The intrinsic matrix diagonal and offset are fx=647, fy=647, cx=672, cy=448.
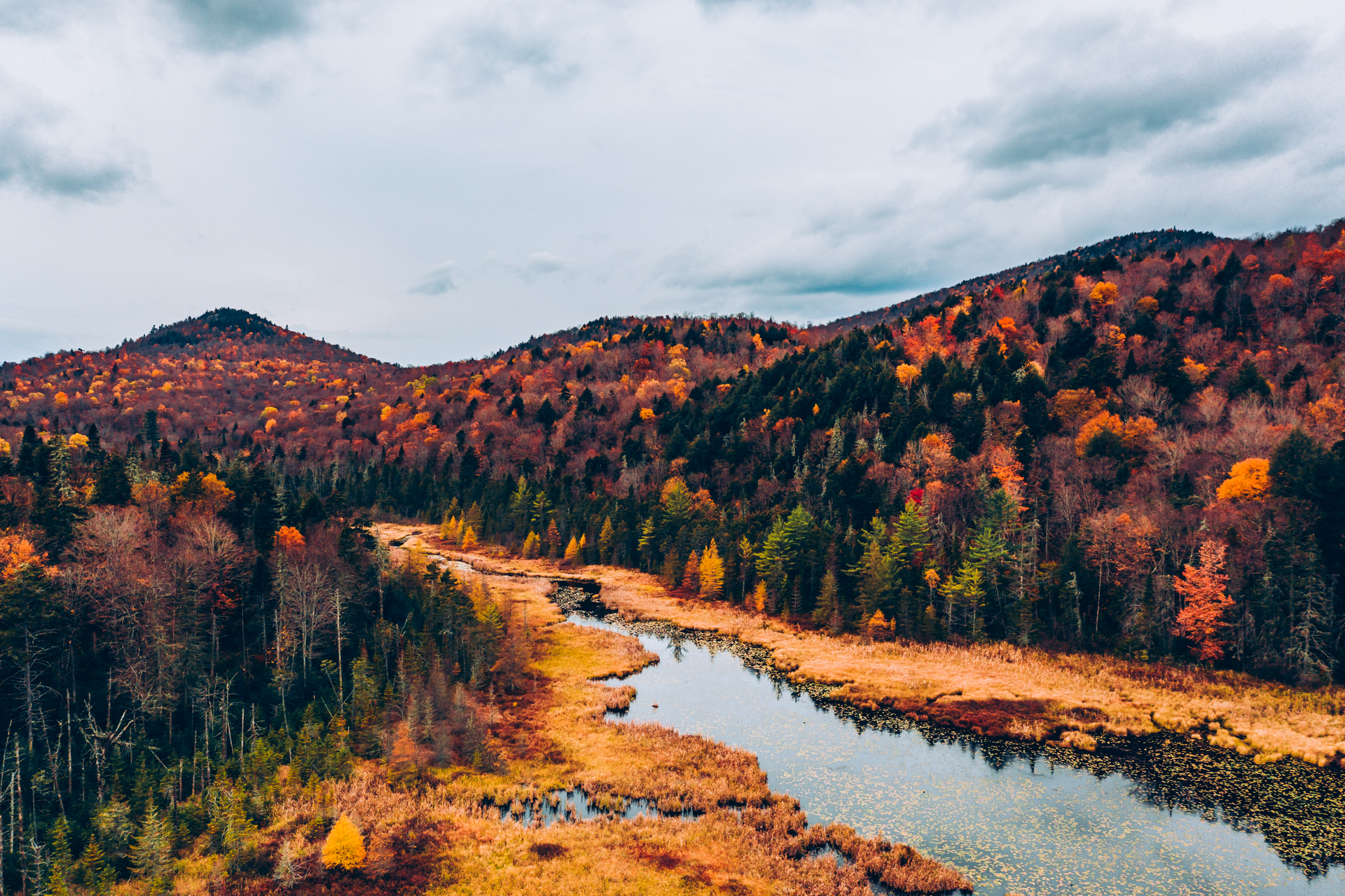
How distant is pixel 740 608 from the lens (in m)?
95.8

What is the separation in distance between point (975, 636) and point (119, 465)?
89.3 m

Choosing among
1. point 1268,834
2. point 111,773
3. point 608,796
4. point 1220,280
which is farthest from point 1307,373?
point 111,773

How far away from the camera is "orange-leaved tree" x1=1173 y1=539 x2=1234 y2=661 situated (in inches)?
2486

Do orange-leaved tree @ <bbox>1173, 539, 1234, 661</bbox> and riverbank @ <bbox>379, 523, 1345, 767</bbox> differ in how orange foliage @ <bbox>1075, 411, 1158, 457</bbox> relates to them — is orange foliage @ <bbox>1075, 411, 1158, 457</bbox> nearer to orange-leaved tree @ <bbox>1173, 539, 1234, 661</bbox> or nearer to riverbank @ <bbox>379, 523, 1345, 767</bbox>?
orange-leaved tree @ <bbox>1173, 539, 1234, 661</bbox>

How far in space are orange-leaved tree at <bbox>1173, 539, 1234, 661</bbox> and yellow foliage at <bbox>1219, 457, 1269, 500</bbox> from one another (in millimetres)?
10857

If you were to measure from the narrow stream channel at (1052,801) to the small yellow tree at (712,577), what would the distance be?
133 ft

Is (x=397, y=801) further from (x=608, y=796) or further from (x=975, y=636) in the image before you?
(x=975, y=636)

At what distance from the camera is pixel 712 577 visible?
3974 inches

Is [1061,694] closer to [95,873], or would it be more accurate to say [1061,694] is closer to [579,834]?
[579,834]

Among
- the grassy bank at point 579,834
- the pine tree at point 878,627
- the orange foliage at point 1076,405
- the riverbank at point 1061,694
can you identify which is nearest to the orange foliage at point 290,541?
the grassy bank at point 579,834

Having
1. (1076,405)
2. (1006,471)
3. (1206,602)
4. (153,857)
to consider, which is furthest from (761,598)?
(153,857)

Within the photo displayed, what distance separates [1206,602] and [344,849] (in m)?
76.3

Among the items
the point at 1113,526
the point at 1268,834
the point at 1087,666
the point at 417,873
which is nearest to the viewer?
the point at 417,873

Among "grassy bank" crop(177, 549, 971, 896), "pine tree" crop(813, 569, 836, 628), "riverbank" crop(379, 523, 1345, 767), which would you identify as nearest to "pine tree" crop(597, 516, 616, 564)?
"riverbank" crop(379, 523, 1345, 767)
